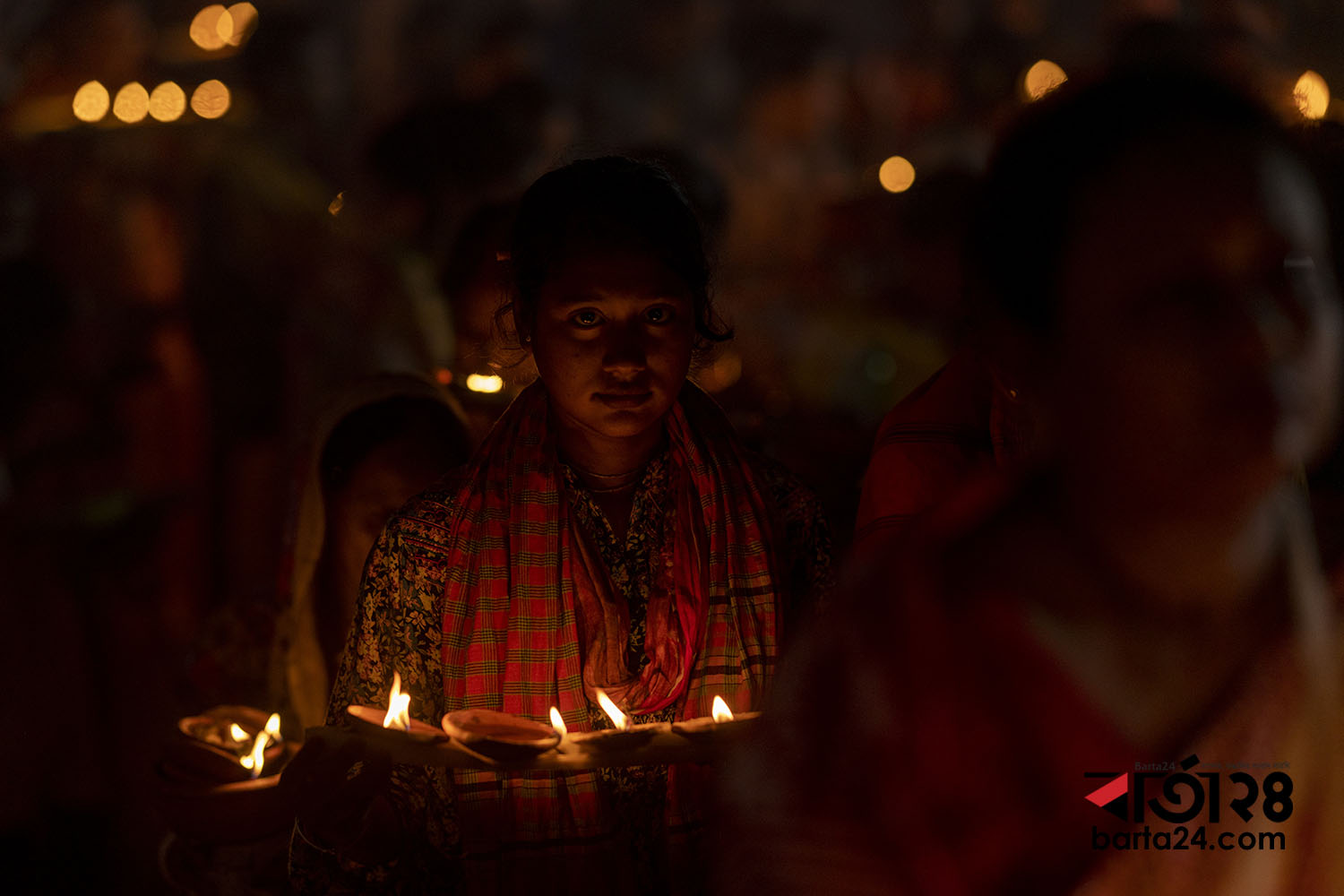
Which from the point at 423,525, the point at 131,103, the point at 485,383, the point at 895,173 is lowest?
the point at 423,525

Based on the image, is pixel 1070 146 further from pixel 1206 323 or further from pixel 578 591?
pixel 578 591

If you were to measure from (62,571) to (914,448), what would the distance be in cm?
269

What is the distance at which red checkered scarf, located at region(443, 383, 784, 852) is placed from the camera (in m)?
1.59

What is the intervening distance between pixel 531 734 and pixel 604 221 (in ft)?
2.42

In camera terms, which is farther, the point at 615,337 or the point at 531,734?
the point at 615,337

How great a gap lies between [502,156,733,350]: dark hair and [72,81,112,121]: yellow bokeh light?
3.06 meters

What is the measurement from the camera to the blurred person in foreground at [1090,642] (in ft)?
2.78

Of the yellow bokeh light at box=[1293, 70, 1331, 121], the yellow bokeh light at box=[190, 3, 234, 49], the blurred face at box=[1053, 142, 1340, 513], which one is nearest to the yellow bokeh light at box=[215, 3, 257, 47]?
the yellow bokeh light at box=[190, 3, 234, 49]

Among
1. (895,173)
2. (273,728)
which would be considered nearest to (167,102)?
(895,173)

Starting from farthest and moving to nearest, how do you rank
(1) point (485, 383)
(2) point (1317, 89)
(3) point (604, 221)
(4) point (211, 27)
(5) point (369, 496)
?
(4) point (211, 27)
(1) point (485, 383)
(5) point (369, 496)
(2) point (1317, 89)
(3) point (604, 221)

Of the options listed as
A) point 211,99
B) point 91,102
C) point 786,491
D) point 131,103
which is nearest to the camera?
point 786,491

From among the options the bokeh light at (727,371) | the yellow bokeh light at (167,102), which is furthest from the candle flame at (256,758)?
the yellow bokeh light at (167,102)

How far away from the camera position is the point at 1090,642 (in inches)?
35.2

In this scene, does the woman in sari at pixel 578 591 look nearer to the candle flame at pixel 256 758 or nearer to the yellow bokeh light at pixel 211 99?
the candle flame at pixel 256 758
